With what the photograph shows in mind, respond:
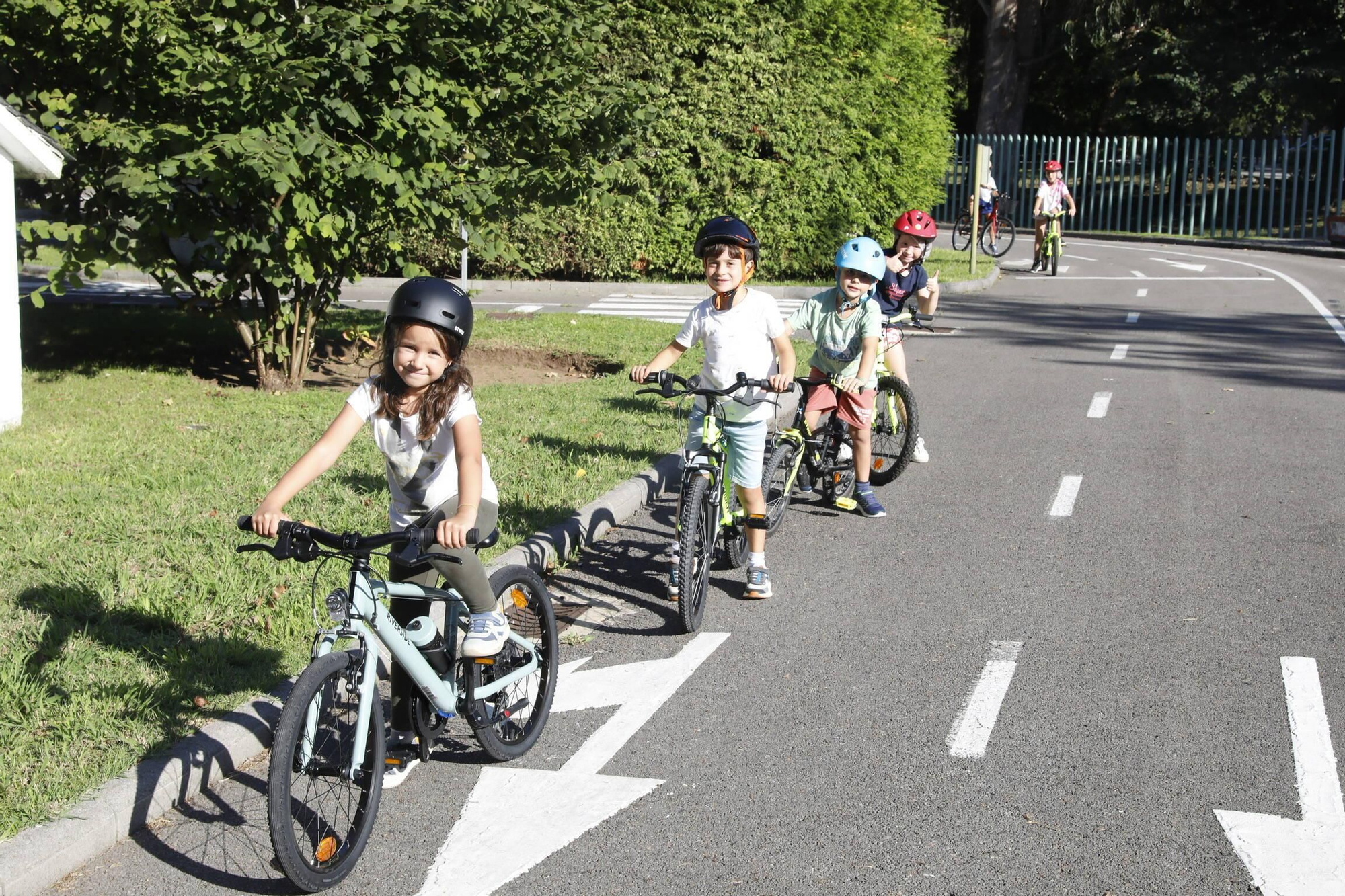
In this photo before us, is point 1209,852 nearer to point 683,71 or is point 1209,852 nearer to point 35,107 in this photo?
point 35,107

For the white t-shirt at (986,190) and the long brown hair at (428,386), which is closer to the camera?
the long brown hair at (428,386)

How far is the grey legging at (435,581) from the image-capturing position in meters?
4.34

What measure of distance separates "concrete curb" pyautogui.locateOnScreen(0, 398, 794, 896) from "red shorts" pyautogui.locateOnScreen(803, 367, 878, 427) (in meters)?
4.09

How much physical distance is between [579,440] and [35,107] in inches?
226

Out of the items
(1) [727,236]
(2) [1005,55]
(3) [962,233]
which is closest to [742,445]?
(1) [727,236]

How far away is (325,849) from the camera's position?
3.87m

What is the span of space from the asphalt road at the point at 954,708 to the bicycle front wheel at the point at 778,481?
0.64ft

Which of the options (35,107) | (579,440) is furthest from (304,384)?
(579,440)

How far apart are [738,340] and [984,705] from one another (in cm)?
229

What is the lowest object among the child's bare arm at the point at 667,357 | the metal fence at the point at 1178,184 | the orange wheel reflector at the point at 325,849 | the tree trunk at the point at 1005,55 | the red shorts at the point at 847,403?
A: the orange wheel reflector at the point at 325,849

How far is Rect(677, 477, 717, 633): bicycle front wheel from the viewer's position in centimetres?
599

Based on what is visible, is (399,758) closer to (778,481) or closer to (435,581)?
(435,581)

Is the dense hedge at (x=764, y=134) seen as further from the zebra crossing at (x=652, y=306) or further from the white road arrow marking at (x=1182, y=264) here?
the white road arrow marking at (x=1182, y=264)

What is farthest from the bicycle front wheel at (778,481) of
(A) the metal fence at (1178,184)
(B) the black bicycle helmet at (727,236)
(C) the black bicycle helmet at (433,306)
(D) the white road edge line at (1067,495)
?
(A) the metal fence at (1178,184)
